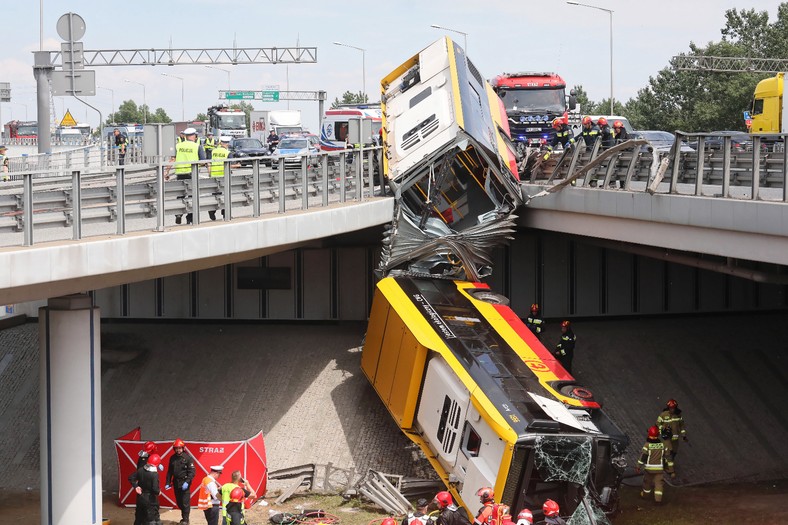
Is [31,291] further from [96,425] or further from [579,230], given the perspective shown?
[579,230]

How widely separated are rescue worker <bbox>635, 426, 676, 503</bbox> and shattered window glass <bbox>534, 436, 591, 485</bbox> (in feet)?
11.9

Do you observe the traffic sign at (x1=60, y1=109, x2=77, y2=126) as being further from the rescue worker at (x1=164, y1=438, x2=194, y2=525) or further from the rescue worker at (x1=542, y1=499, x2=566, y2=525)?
the rescue worker at (x1=542, y1=499, x2=566, y2=525)

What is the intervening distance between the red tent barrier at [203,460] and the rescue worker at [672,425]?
22.3ft

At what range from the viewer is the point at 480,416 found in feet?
51.5

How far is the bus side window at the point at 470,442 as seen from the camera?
15811 mm

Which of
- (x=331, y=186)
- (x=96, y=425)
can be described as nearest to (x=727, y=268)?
(x=331, y=186)

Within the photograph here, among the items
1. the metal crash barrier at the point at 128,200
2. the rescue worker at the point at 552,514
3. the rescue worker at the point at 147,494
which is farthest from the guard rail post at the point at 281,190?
the rescue worker at the point at 552,514

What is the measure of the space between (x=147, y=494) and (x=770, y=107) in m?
26.5

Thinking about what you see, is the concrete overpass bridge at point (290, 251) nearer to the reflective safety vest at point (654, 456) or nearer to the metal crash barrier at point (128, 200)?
the metal crash barrier at point (128, 200)

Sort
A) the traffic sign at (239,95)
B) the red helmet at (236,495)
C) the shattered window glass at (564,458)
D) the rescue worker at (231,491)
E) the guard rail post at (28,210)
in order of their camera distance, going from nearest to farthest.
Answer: the guard rail post at (28,210)
the shattered window glass at (564,458)
the red helmet at (236,495)
the rescue worker at (231,491)
the traffic sign at (239,95)

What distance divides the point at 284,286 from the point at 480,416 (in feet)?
39.0

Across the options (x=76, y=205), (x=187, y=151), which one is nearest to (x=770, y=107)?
(x=187, y=151)

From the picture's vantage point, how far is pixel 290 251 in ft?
88.4

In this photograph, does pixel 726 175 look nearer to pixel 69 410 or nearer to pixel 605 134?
pixel 605 134
